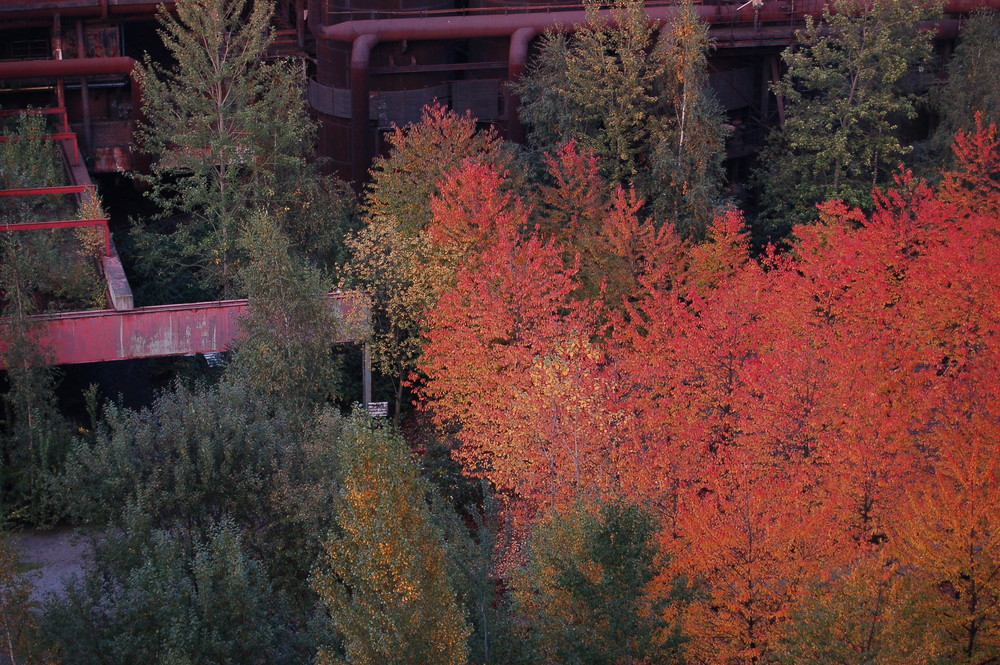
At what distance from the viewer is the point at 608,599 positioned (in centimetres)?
1727

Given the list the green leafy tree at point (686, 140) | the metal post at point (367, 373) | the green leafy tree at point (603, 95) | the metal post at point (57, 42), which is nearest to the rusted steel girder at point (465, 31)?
the green leafy tree at point (603, 95)

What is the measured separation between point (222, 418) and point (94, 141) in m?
21.9

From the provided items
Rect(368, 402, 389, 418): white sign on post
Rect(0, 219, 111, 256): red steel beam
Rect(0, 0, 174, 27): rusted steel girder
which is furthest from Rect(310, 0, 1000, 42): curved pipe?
Rect(368, 402, 389, 418): white sign on post

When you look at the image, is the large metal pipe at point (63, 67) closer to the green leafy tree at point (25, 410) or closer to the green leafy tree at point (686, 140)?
the green leafy tree at point (25, 410)

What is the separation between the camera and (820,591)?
2019 centimetres

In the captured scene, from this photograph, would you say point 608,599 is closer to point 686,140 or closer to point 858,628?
point 858,628

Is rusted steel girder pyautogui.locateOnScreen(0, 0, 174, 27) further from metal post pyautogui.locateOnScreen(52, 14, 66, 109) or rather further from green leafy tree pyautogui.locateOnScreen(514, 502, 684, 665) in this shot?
green leafy tree pyautogui.locateOnScreen(514, 502, 684, 665)

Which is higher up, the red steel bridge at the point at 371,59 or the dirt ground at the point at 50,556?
the red steel bridge at the point at 371,59

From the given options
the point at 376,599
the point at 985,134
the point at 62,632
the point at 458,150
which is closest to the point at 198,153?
the point at 458,150

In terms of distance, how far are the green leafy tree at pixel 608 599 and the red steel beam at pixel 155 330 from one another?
12276 millimetres

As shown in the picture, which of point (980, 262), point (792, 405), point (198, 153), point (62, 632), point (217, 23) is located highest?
point (217, 23)

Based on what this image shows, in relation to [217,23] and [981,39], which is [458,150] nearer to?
[217,23]

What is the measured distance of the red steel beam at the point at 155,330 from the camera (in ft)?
95.0

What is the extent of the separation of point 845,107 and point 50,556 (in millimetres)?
29569
